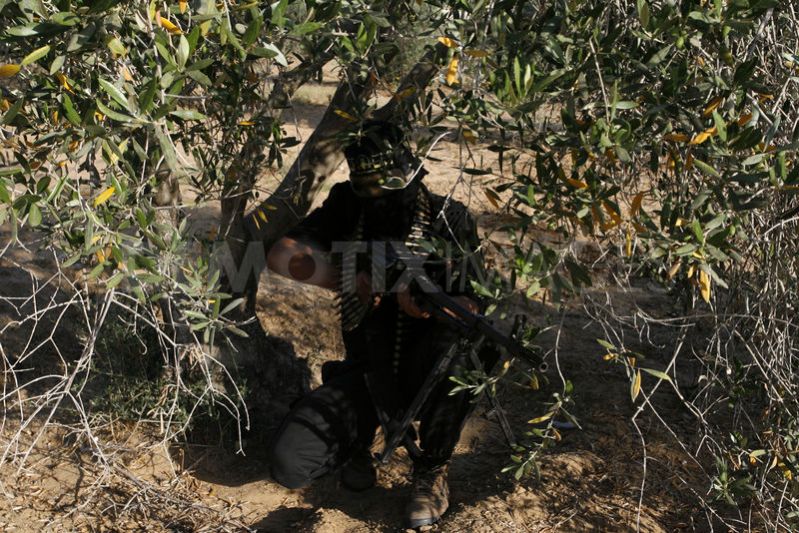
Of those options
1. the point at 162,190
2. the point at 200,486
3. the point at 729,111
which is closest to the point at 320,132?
the point at 162,190

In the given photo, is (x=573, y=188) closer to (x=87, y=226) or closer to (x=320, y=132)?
(x=87, y=226)

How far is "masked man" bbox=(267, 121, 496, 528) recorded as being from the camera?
3545 mm

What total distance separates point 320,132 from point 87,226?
6.50ft

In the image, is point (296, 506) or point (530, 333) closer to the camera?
point (530, 333)

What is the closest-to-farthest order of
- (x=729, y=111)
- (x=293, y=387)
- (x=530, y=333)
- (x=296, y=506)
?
(x=729, y=111) < (x=530, y=333) < (x=296, y=506) < (x=293, y=387)

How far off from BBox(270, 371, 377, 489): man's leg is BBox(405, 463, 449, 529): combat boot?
299 mm

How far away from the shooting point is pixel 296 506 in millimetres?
3920

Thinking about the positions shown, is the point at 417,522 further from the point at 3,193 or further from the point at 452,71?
the point at 3,193

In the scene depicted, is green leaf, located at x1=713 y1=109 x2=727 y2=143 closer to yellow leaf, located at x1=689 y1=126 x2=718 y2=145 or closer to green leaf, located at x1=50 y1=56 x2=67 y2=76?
yellow leaf, located at x1=689 y1=126 x2=718 y2=145

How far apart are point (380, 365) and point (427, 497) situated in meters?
0.52

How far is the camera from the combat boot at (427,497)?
140 inches

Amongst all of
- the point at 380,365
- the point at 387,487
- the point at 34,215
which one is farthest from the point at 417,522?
the point at 34,215

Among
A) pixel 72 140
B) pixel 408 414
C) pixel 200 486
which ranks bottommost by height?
pixel 200 486

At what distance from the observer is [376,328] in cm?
373
